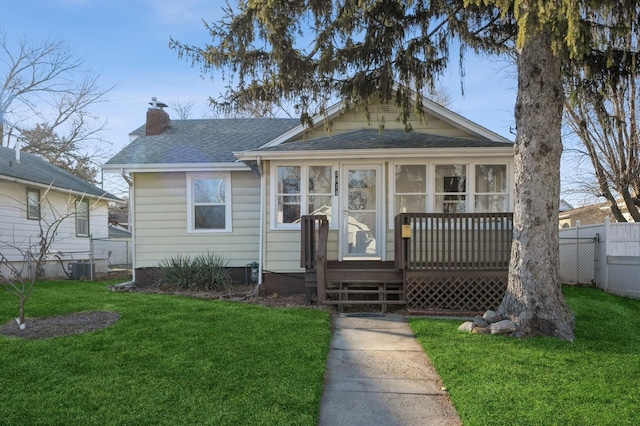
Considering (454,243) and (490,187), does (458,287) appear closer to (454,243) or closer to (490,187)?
(454,243)

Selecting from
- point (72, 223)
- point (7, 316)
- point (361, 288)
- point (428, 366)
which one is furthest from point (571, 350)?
point (72, 223)

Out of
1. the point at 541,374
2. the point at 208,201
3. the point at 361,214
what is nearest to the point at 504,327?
the point at 541,374

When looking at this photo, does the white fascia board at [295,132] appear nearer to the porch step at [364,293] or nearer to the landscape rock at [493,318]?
the porch step at [364,293]

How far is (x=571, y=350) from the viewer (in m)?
4.90

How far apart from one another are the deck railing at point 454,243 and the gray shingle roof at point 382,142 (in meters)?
1.64

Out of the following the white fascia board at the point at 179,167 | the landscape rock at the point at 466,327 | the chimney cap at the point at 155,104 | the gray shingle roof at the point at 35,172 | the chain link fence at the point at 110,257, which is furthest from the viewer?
the chain link fence at the point at 110,257

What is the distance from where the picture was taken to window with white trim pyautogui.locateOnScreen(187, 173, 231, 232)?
1012 cm

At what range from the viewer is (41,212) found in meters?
13.4

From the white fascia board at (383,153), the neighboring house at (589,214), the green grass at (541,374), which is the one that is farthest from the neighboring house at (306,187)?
the neighboring house at (589,214)

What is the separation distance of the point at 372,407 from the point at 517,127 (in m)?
4.27

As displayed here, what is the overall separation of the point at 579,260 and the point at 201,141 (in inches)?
417

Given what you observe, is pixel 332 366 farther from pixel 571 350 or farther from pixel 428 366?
pixel 571 350

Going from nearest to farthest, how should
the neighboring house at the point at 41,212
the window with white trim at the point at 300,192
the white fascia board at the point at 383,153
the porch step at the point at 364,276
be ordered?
1. the porch step at the point at 364,276
2. the white fascia board at the point at 383,153
3. the window with white trim at the point at 300,192
4. the neighboring house at the point at 41,212

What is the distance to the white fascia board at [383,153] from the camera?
26.6 ft
